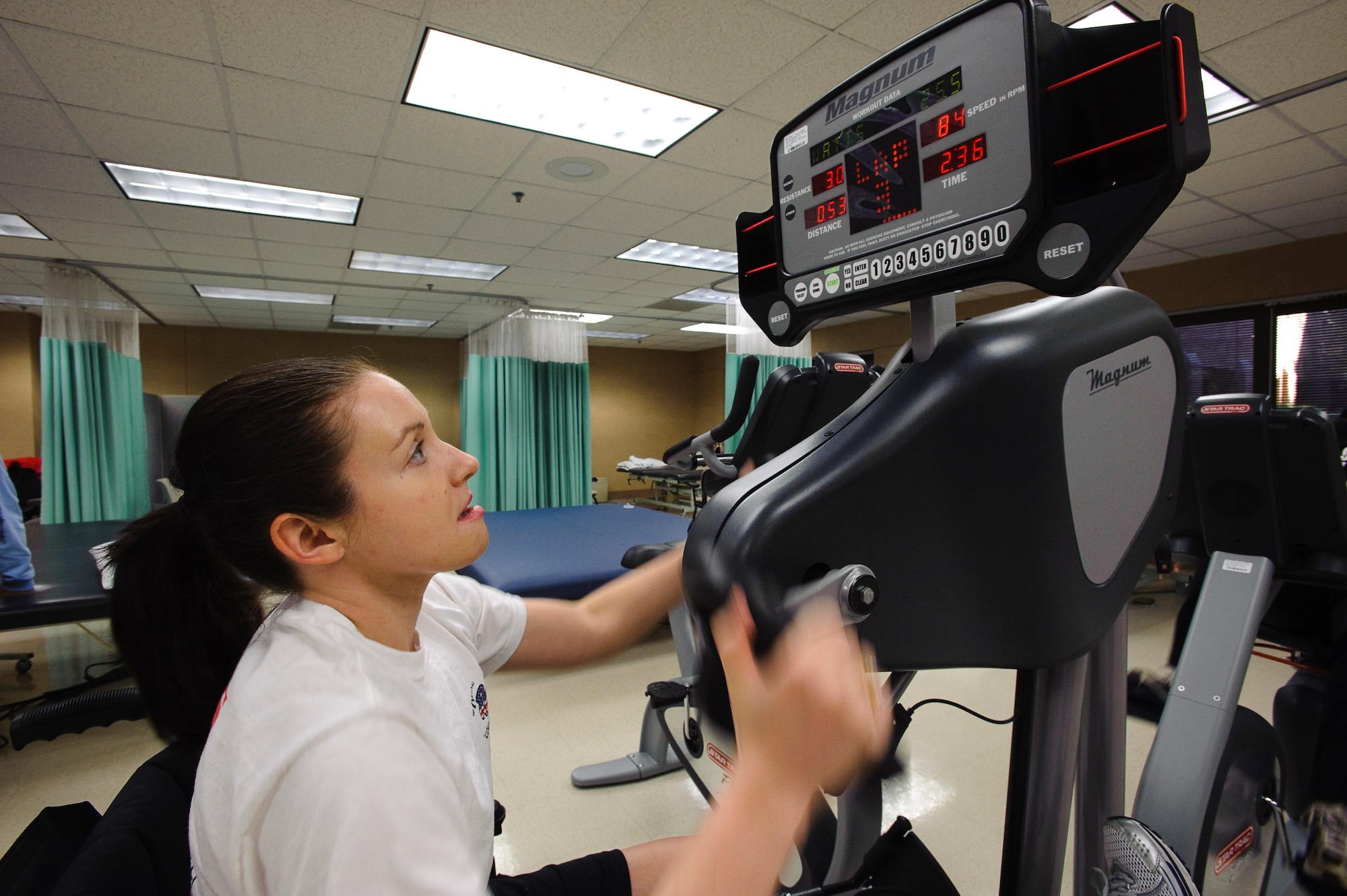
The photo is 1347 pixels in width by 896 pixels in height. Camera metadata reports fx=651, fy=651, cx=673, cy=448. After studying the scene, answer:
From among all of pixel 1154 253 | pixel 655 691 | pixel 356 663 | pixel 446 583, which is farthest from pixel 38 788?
pixel 1154 253

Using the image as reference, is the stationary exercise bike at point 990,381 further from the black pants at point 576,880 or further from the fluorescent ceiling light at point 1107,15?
the fluorescent ceiling light at point 1107,15

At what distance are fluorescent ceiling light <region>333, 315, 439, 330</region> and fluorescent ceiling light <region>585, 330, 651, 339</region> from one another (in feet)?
6.95

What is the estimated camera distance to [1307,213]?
3.97 meters

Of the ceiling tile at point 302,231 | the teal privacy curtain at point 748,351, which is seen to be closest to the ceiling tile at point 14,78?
the ceiling tile at point 302,231

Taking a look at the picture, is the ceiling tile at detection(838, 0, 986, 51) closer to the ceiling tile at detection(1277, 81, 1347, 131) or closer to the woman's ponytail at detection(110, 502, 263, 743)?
the ceiling tile at detection(1277, 81, 1347, 131)

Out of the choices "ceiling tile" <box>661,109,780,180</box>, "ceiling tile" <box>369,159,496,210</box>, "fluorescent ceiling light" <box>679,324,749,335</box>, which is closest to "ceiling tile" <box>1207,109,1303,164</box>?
"ceiling tile" <box>661,109,780,180</box>

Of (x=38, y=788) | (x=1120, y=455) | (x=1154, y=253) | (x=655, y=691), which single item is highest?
(x=1154, y=253)

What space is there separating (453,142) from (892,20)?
1.93 m

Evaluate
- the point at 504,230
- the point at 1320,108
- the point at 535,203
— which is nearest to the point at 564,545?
the point at 535,203

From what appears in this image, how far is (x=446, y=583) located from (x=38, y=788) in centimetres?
218

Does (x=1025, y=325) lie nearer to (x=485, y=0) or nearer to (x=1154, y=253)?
(x=485, y=0)

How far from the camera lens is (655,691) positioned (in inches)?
72.7

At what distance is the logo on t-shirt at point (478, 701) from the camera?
80cm

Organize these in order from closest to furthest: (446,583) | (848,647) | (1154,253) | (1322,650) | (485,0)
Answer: (848,647) → (446,583) → (1322,650) → (485,0) → (1154,253)
